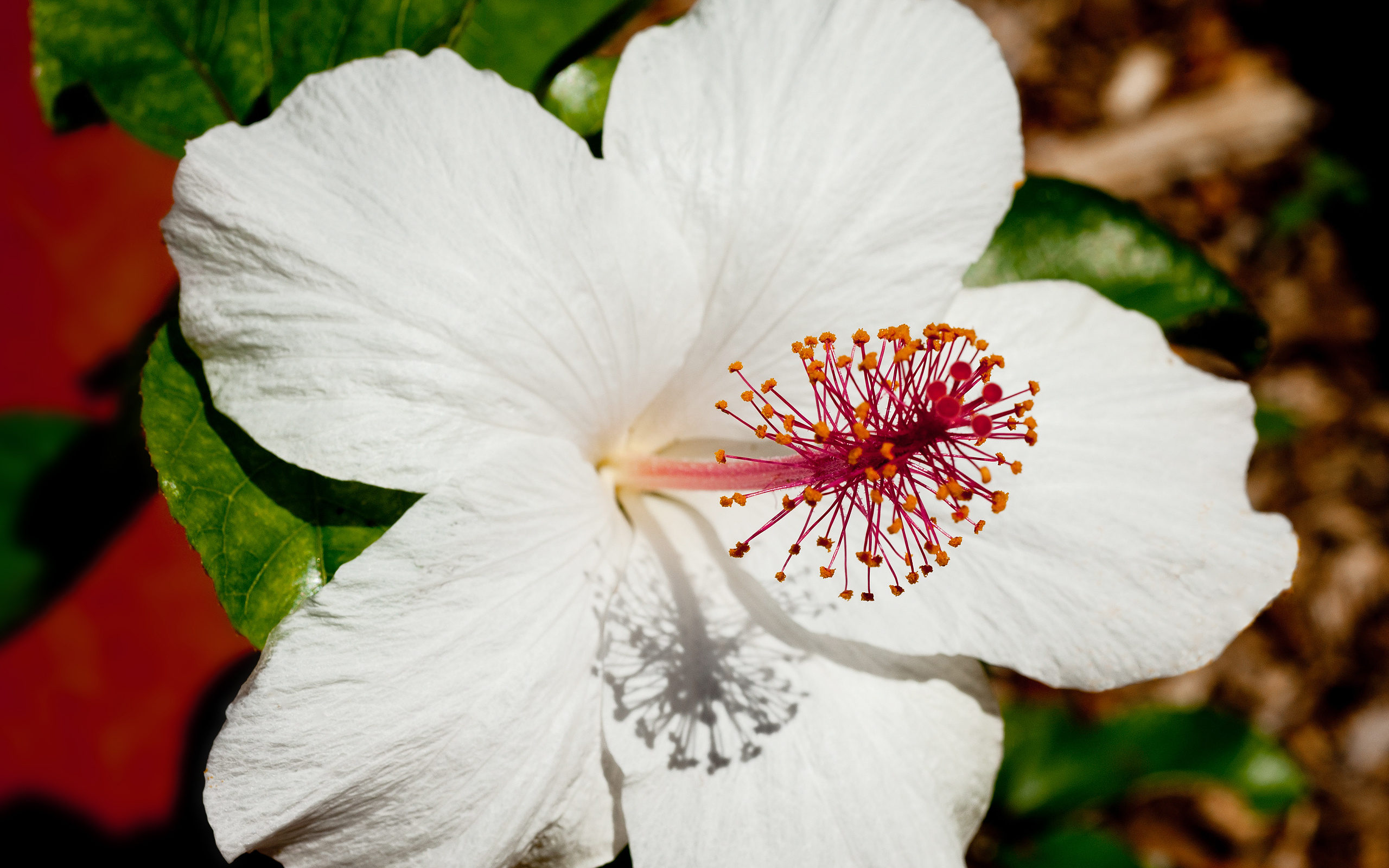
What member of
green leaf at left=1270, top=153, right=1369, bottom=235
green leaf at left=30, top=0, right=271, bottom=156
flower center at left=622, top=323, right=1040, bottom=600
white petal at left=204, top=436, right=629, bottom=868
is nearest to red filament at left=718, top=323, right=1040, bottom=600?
flower center at left=622, top=323, right=1040, bottom=600

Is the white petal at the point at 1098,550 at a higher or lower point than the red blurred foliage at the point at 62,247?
higher

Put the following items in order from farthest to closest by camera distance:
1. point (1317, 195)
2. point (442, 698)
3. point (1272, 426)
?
point (1317, 195) → point (1272, 426) → point (442, 698)

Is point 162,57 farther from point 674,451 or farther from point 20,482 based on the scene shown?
point 20,482

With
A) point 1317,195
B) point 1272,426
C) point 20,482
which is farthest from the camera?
point 1317,195

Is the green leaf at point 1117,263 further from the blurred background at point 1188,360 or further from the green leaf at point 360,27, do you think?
the green leaf at point 360,27

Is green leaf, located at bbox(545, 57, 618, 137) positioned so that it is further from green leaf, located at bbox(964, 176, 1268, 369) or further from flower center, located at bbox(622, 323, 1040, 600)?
green leaf, located at bbox(964, 176, 1268, 369)

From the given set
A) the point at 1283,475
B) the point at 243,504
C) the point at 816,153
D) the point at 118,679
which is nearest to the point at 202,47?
the point at 243,504

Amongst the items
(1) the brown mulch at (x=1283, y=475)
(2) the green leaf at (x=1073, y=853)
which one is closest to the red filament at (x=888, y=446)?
(2) the green leaf at (x=1073, y=853)
